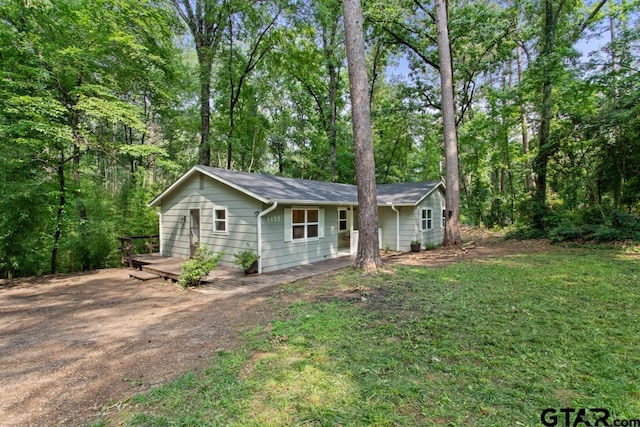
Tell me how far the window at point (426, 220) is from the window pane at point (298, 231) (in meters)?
5.81

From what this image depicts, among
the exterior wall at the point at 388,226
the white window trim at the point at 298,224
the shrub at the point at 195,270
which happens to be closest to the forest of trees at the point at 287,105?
the shrub at the point at 195,270

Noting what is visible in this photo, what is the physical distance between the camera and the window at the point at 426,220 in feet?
42.7

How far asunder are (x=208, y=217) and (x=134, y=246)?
4720 mm

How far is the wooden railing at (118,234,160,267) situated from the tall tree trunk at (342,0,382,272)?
312 inches

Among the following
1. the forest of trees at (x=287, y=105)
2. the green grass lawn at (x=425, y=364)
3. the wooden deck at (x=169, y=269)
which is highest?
the forest of trees at (x=287, y=105)

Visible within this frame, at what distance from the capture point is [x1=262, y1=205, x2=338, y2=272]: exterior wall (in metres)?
8.55

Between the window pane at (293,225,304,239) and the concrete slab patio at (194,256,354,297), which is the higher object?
the window pane at (293,225,304,239)

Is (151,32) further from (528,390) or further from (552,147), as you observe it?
(552,147)

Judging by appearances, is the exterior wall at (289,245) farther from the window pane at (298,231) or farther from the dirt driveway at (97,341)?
the dirt driveway at (97,341)

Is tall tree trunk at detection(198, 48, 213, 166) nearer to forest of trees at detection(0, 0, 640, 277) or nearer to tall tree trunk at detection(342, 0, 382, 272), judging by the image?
forest of trees at detection(0, 0, 640, 277)

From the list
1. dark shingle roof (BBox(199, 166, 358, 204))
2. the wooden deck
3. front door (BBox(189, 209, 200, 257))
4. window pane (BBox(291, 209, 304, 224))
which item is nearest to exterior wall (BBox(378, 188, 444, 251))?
dark shingle roof (BBox(199, 166, 358, 204))

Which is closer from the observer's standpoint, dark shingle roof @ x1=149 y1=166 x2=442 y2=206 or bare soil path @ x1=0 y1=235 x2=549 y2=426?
bare soil path @ x1=0 y1=235 x2=549 y2=426

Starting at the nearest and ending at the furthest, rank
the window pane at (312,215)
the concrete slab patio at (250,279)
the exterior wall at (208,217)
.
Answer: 1. the concrete slab patio at (250,279)
2. the exterior wall at (208,217)
3. the window pane at (312,215)

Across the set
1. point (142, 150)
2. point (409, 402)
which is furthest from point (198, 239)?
point (409, 402)
